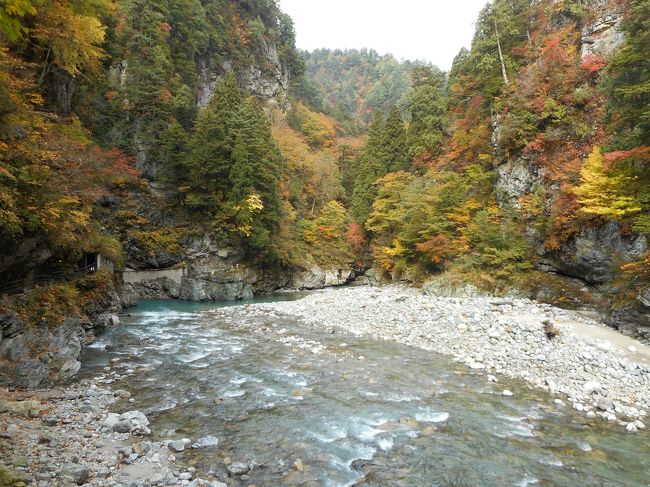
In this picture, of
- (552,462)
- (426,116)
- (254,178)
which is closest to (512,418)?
(552,462)

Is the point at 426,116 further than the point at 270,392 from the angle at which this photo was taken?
Yes

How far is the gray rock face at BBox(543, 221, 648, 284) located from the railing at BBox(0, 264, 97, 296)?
18.0 m

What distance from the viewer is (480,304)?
51.3 ft

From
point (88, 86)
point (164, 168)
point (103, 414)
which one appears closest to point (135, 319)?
point (103, 414)

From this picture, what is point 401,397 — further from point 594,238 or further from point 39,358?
point 594,238

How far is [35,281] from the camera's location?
1024 centimetres

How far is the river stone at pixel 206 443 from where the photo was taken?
6.09m

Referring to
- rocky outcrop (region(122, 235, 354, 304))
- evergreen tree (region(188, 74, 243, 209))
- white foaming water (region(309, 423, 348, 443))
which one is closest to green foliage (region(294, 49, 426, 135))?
evergreen tree (region(188, 74, 243, 209))

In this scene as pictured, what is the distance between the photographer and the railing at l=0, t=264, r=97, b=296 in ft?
29.7

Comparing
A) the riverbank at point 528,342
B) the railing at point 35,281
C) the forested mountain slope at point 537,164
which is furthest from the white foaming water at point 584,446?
the railing at point 35,281

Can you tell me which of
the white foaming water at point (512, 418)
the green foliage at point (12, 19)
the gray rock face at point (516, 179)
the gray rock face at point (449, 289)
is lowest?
the white foaming water at point (512, 418)

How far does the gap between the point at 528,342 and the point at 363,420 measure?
682 centimetres

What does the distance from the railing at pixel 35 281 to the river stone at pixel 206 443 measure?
6.36m

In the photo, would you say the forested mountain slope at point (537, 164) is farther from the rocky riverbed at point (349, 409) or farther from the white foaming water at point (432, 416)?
the white foaming water at point (432, 416)
